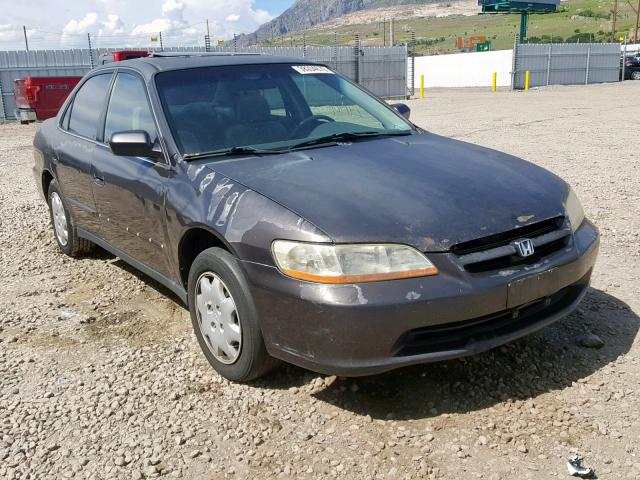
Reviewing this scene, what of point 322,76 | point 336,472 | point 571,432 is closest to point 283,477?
point 336,472

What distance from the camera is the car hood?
2.71 meters

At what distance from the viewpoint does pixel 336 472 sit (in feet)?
8.40

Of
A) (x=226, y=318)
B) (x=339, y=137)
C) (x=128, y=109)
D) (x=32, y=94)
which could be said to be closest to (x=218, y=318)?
(x=226, y=318)

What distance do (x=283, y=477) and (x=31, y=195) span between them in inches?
286

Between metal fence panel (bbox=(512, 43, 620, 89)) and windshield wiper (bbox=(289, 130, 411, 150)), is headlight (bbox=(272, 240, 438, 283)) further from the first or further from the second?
metal fence panel (bbox=(512, 43, 620, 89))

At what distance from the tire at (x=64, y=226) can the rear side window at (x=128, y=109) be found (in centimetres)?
116

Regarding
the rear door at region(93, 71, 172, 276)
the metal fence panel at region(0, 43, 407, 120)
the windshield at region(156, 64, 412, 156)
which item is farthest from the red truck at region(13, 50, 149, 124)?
the windshield at region(156, 64, 412, 156)

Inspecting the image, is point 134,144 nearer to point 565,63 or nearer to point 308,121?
point 308,121

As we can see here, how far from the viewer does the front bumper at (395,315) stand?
2588 millimetres

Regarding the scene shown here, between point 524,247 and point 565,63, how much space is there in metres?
38.9

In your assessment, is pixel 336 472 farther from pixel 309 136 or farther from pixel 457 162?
pixel 309 136

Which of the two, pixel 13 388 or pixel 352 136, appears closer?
pixel 13 388

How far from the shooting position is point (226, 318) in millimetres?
3139

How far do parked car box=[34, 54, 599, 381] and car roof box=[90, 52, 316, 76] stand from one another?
20 millimetres
